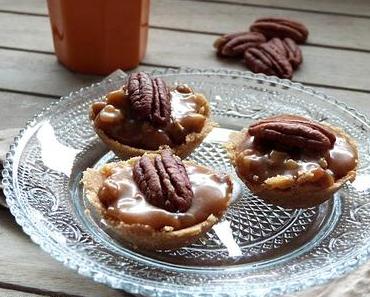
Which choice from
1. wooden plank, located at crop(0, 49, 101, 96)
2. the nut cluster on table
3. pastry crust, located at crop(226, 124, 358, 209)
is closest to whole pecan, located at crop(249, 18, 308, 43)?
the nut cluster on table

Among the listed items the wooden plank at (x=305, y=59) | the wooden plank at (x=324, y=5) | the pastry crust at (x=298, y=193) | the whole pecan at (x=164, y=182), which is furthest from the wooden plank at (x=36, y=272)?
the wooden plank at (x=324, y=5)

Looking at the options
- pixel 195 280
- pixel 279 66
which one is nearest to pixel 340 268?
pixel 195 280

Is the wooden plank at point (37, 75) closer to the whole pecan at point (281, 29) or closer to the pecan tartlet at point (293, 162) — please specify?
the whole pecan at point (281, 29)

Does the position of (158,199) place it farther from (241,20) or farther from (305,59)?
(241,20)

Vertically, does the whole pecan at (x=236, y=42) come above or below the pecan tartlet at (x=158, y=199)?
below

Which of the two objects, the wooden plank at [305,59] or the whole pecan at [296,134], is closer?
the whole pecan at [296,134]

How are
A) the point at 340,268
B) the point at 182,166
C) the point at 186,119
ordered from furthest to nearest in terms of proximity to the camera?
1. the point at 186,119
2. the point at 182,166
3. the point at 340,268

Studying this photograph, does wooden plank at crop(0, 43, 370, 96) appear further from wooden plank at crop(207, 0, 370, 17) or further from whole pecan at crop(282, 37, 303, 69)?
wooden plank at crop(207, 0, 370, 17)

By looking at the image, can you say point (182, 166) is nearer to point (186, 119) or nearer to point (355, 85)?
point (186, 119)
